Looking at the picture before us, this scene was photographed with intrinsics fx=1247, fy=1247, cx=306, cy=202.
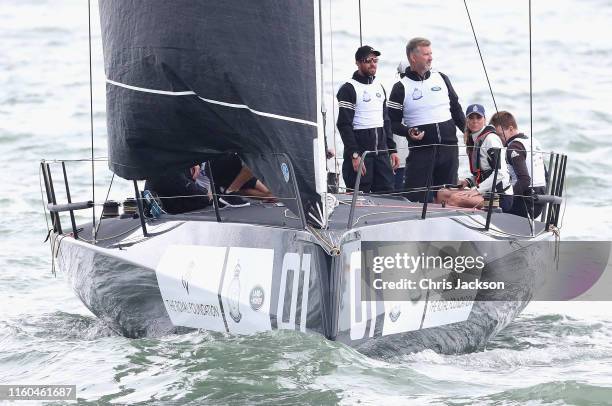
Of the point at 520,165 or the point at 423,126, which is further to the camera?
the point at 423,126

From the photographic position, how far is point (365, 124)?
827cm

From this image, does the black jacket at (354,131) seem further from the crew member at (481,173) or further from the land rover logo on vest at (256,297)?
the land rover logo on vest at (256,297)

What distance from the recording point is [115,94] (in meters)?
6.62

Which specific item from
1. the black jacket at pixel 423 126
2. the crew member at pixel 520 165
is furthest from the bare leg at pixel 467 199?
the black jacket at pixel 423 126

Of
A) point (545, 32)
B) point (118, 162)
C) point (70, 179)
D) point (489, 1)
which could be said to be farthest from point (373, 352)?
point (489, 1)

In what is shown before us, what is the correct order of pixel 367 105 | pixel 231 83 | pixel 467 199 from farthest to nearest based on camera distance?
pixel 367 105 < pixel 467 199 < pixel 231 83

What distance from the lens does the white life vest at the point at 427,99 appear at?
828 cm

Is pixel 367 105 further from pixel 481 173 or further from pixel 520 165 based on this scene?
pixel 520 165

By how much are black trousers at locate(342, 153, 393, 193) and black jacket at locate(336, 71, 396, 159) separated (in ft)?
0.24

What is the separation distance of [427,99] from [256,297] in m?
2.73

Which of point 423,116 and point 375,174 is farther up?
point 423,116

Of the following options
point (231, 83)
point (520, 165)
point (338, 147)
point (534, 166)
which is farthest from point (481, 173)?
point (338, 147)

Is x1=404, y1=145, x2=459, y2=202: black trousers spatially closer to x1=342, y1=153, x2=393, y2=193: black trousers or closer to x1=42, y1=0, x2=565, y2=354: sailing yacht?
x1=342, y1=153, x2=393, y2=193: black trousers

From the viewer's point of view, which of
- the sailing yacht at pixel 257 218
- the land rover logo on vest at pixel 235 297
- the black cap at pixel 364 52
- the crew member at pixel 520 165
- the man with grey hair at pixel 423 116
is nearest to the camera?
the sailing yacht at pixel 257 218
